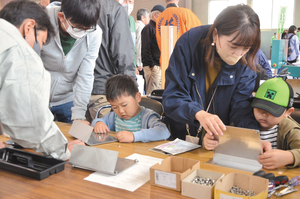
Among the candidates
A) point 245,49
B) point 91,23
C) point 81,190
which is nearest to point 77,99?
point 91,23

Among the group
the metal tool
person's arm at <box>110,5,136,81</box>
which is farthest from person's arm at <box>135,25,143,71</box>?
the metal tool

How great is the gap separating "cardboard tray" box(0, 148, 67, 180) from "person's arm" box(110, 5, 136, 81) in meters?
1.39

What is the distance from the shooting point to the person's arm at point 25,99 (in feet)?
2.85

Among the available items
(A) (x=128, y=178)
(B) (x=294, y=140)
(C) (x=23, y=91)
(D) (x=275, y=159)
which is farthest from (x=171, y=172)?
(B) (x=294, y=140)

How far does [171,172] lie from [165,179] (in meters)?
0.04

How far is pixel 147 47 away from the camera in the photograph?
16.5 ft

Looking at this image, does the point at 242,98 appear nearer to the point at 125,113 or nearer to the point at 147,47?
the point at 125,113

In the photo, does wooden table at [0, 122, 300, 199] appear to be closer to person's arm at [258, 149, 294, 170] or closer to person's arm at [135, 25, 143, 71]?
person's arm at [258, 149, 294, 170]

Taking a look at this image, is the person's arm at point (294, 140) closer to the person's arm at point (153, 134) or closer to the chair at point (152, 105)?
the person's arm at point (153, 134)

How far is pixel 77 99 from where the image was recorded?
77.5 inches

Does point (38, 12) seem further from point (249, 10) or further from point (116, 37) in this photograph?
point (116, 37)

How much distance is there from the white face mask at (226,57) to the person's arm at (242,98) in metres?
0.16

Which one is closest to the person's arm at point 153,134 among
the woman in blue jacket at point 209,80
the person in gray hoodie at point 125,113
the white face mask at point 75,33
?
the person in gray hoodie at point 125,113

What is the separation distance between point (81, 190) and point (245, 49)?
1.01 m
